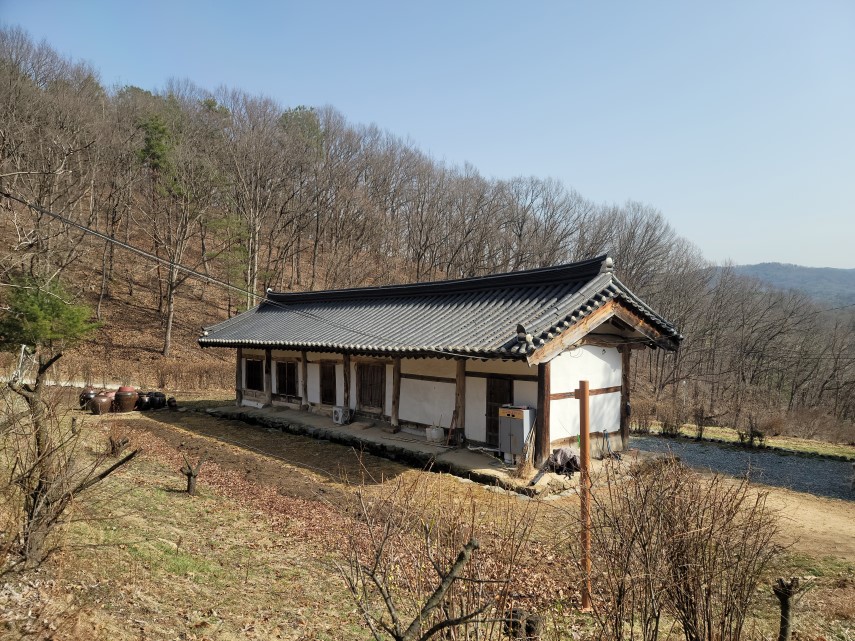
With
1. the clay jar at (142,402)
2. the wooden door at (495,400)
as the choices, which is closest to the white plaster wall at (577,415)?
the wooden door at (495,400)

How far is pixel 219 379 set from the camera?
26.0 meters

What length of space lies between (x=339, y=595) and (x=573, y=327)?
7621 millimetres

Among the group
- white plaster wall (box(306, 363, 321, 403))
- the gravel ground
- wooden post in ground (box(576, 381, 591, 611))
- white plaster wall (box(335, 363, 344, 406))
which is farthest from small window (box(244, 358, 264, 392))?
wooden post in ground (box(576, 381, 591, 611))

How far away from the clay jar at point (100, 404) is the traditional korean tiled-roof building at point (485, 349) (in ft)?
19.2

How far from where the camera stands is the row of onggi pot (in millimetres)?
18266

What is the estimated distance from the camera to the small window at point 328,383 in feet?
55.3

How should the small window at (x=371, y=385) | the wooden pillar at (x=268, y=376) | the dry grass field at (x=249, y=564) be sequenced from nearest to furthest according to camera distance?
the dry grass field at (x=249, y=564) → the small window at (x=371, y=385) → the wooden pillar at (x=268, y=376)

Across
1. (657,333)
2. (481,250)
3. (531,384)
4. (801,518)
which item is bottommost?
(801,518)

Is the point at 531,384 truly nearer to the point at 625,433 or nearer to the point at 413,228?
the point at 625,433

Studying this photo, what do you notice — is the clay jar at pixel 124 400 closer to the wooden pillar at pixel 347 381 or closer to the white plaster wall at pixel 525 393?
the wooden pillar at pixel 347 381

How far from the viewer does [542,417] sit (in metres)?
11.1

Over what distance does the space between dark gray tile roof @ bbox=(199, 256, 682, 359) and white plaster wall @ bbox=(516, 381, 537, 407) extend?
124cm

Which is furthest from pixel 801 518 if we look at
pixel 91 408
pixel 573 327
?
pixel 91 408

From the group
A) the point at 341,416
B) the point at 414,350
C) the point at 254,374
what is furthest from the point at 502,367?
the point at 254,374
